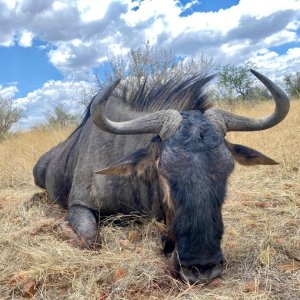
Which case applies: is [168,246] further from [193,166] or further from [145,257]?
[193,166]

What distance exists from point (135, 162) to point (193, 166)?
80 centimetres

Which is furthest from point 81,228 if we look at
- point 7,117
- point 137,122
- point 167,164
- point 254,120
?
point 7,117

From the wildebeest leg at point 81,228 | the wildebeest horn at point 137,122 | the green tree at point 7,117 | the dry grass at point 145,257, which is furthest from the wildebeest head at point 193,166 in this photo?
the green tree at point 7,117

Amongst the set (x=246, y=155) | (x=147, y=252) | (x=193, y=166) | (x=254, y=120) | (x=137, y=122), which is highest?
(x=137, y=122)

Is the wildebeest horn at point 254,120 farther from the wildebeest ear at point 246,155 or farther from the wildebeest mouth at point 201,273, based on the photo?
the wildebeest mouth at point 201,273

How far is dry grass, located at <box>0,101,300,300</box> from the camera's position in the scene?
10.1 ft

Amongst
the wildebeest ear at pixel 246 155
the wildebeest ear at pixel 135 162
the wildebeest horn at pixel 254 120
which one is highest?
the wildebeest horn at pixel 254 120

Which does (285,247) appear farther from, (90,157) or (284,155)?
(284,155)

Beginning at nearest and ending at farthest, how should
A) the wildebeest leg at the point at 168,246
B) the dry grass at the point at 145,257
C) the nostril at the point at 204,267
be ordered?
the nostril at the point at 204,267
the dry grass at the point at 145,257
the wildebeest leg at the point at 168,246

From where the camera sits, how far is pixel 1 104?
22.0m

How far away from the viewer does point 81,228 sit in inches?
172

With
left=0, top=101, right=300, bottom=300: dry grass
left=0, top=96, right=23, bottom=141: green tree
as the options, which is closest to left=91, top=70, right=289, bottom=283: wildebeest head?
left=0, top=101, right=300, bottom=300: dry grass

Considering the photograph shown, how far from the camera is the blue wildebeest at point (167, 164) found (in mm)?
2977

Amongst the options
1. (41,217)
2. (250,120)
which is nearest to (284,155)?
(250,120)
